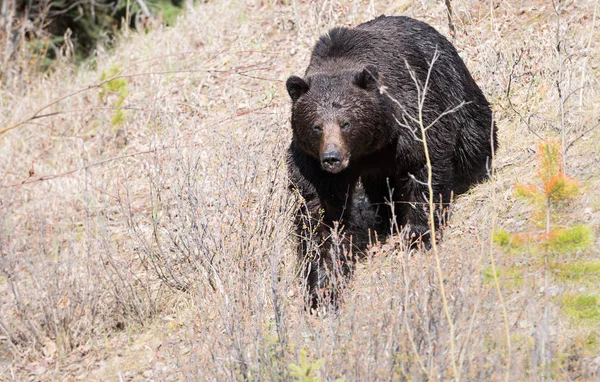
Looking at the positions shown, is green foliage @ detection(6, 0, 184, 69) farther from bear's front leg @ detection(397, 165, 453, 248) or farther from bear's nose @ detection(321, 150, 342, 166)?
bear's nose @ detection(321, 150, 342, 166)

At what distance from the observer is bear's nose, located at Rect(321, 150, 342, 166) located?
17.3 ft

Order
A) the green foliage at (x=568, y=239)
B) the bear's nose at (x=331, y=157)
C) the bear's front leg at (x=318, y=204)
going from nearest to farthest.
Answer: the green foliage at (x=568, y=239), the bear's nose at (x=331, y=157), the bear's front leg at (x=318, y=204)

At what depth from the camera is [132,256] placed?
7117mm

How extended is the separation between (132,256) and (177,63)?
14.4 ft

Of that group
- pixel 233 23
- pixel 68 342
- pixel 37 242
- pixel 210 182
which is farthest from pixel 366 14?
pixel 68 342

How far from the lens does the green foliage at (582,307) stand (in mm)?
4051

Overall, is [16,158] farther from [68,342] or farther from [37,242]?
[68,342]

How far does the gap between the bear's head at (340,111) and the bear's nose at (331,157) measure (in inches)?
6.1

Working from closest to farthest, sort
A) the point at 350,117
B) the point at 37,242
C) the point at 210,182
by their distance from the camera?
the point at 350,117 < the point at 210,182 < the point at 37,242

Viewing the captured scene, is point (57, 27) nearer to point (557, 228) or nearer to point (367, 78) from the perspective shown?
point (367, 78)

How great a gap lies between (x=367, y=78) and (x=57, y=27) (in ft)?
44.4

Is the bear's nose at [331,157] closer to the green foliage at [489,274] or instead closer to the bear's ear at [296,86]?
the bear's ear at [296,86]

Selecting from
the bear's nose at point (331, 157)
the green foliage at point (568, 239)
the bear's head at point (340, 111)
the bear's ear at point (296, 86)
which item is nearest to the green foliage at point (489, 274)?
the green foliage at point (568, 239)

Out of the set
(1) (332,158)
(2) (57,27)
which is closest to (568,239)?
(1) (332,158)
